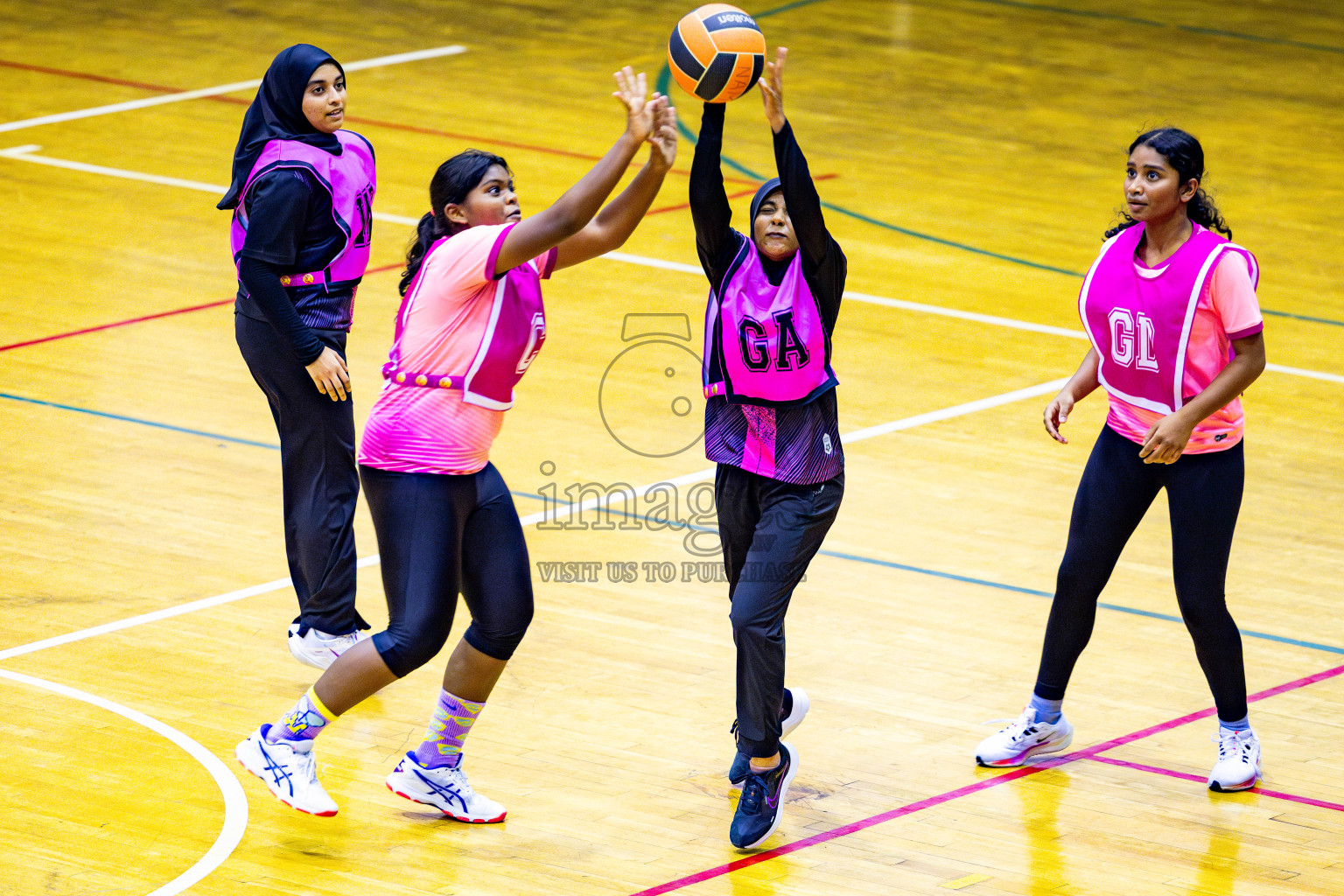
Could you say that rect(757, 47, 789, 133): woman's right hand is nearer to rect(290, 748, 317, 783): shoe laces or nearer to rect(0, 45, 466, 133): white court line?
rect(290, 748, 317, 783): shoe laces

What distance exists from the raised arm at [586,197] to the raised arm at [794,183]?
349 mm

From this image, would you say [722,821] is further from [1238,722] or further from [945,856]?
[1238,722]

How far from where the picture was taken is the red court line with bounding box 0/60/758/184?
14727mm

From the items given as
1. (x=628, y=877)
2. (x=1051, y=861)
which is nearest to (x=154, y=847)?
(x=628, y=877)

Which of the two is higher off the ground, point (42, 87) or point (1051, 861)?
point (42, 87)

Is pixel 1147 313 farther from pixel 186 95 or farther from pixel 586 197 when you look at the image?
pixel 186 95

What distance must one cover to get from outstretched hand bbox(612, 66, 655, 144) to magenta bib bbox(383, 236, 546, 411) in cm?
56

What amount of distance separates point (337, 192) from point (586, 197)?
68.9 inches

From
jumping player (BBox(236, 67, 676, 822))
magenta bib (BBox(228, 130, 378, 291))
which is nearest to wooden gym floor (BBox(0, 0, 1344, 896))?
jumping player (BBox(236, 67, 676, 822))

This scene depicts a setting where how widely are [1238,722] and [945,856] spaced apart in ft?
3.68

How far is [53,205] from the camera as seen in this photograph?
13.1m

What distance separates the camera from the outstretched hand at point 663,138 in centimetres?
526

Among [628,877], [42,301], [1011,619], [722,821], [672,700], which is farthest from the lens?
[42,301]

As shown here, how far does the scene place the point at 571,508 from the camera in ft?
28.1
